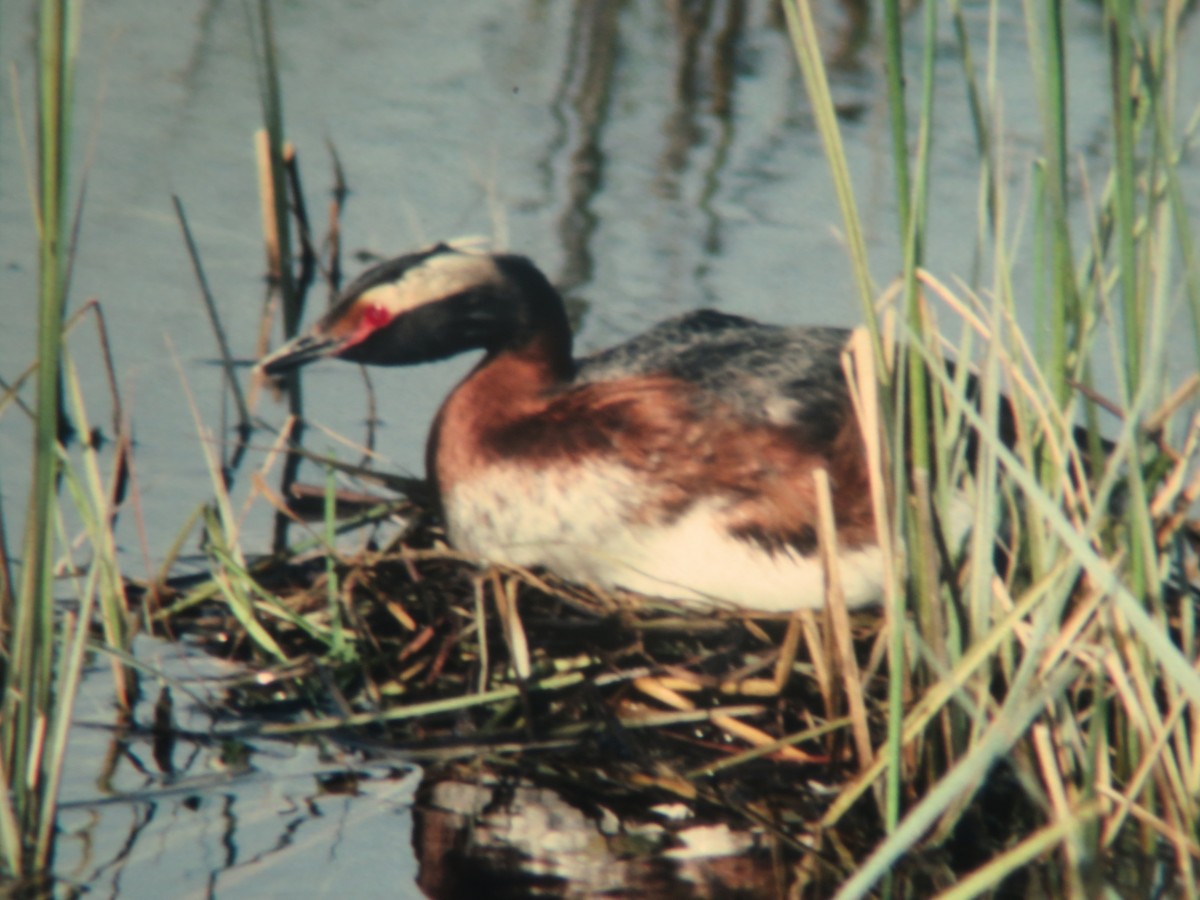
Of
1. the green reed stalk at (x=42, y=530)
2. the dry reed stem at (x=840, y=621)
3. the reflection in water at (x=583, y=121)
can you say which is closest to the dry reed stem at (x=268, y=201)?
the reflection in water at (x=583, y=121)

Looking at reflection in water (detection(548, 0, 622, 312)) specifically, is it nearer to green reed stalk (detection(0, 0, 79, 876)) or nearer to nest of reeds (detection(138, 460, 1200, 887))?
nest of reeds (detection(138, 460, 1200, 887))

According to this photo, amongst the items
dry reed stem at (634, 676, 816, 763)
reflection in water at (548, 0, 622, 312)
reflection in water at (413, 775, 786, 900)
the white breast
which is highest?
reflection in water at (548, 0, 622, 312)

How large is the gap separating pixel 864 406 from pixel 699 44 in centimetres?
644

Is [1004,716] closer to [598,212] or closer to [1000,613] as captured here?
[1000,613]

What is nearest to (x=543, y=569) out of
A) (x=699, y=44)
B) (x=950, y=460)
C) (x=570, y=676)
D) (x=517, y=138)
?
(x=570, y=676)

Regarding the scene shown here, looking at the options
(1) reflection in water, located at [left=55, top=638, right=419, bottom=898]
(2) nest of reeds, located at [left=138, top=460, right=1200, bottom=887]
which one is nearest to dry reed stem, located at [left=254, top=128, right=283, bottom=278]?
(2) nest of reeds, located at [left=138, top=460, right=1200, bottom=887]

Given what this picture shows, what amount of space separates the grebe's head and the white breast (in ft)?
1.64

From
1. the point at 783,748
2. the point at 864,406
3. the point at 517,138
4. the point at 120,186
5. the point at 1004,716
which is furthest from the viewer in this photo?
the point at 517,138

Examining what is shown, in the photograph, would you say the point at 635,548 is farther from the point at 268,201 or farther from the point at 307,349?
the point at 268,201

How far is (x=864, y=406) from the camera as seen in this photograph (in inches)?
122

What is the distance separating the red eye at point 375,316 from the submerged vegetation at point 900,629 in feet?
1.40

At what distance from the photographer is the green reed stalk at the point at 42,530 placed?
260cm

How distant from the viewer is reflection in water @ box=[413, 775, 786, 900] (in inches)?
125

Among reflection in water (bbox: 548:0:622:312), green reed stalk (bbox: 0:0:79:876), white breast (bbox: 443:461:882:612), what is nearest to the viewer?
green reed stalk (bbox: 0:0:79:876)
